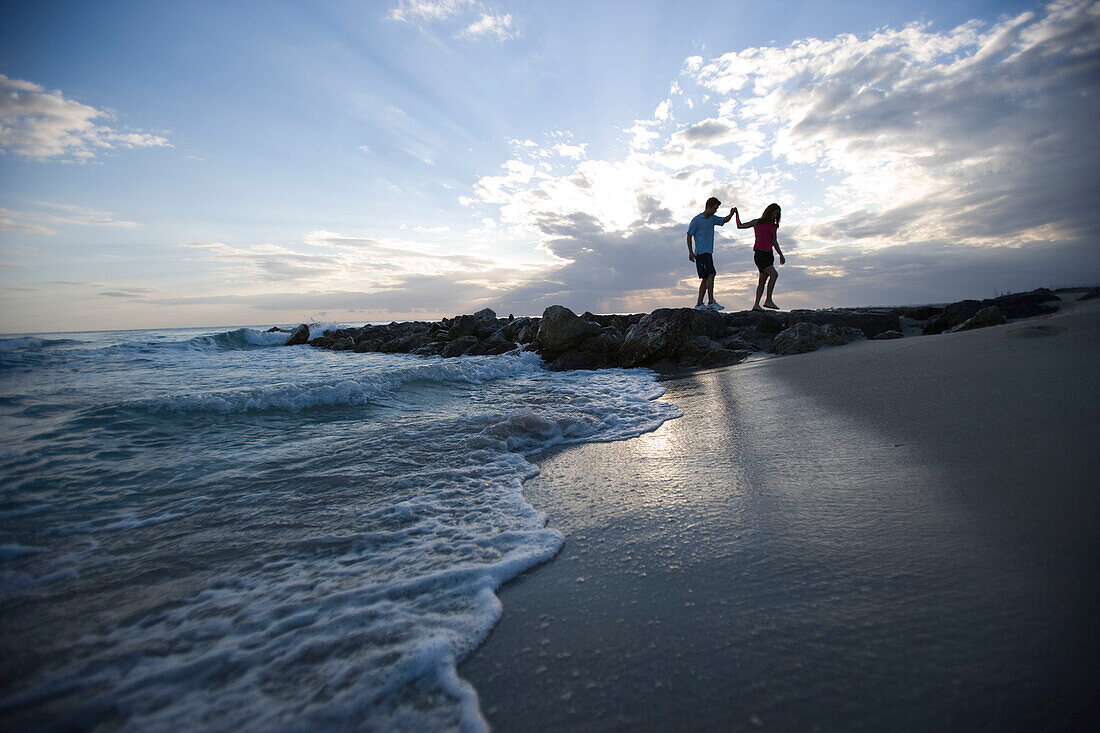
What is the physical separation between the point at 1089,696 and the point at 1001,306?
10193 mm

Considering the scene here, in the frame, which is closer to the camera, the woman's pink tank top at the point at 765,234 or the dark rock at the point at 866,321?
the woman's pink tank top at the point at 765,234

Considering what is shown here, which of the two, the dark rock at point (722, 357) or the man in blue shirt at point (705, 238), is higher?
the man in blue shirt at point (705, 238)

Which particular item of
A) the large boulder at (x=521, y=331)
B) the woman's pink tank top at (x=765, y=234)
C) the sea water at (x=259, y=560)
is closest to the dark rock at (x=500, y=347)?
the large boulder at (x=521, y=331)

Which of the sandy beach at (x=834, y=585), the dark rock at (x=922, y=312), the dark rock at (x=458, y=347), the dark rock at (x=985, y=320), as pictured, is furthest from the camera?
the dark rock at (x=458, y=347)

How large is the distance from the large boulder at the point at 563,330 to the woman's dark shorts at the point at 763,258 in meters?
3.41

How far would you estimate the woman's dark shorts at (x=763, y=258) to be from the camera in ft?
27.2

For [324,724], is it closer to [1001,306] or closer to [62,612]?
[62,612]

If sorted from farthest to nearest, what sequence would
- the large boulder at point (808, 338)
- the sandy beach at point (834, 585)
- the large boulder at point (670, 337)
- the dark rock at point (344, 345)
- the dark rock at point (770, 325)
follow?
the dark rock at point (344, 345) < the dark rock at point (770, 325) < the large boulder at point (670, 337) < the large boulder at point (808, 338) < the sandy beach at point (834, 585)

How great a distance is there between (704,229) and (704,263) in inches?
26.3

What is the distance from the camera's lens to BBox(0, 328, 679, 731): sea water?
3.79 ft

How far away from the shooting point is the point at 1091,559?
3.80ft

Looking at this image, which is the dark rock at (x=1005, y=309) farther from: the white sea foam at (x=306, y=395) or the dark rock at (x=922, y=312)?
the white sea foam at (x=306, y=395)

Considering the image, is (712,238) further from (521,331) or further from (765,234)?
(521,331)

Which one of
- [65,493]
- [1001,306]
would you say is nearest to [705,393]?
[65,493]
